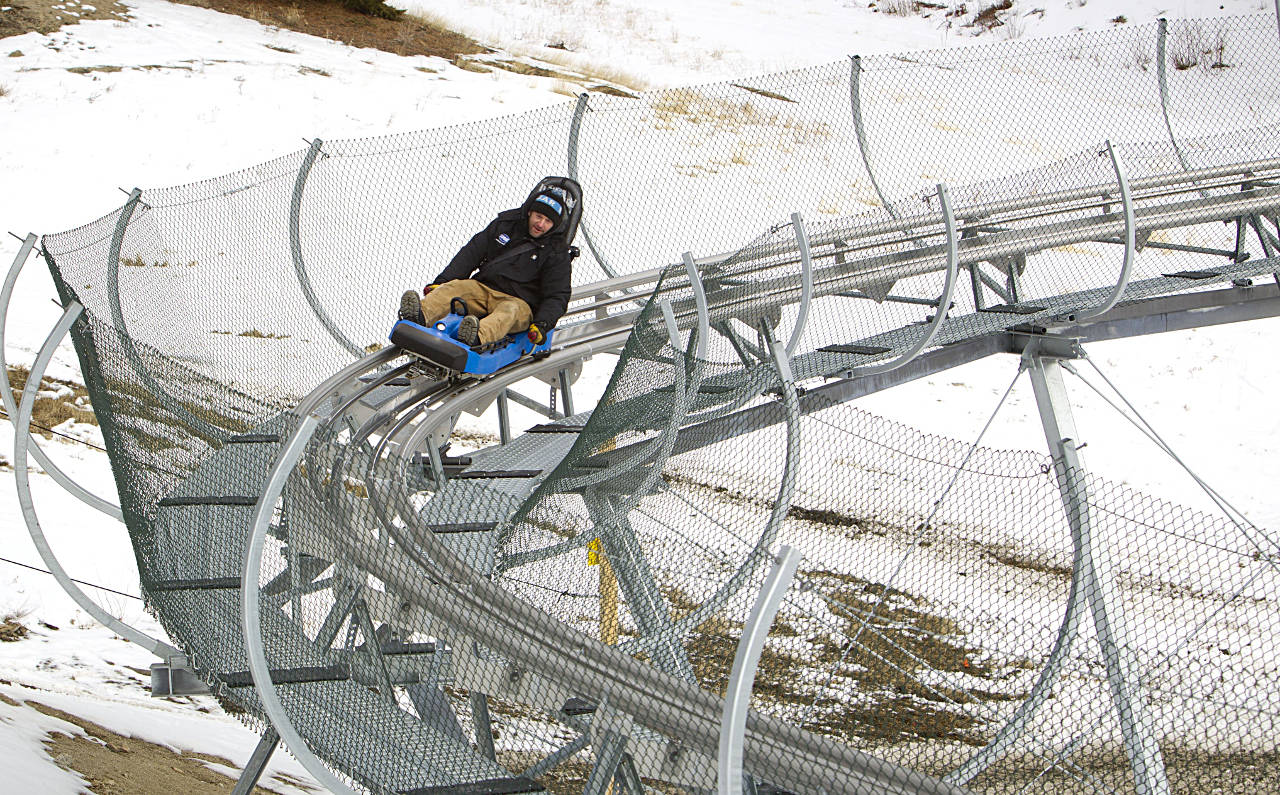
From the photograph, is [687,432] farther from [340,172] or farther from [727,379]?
[340,172]

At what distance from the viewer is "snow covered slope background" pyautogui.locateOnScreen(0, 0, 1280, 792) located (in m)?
8.70

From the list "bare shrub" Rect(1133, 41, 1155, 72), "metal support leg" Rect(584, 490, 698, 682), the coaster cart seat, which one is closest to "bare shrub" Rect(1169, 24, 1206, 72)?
"bare shrub" Rect(1133, 41, 1155, 72)

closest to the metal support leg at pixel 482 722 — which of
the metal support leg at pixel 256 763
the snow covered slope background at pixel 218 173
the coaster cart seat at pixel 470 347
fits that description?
the metal support leg at pixel 256 763

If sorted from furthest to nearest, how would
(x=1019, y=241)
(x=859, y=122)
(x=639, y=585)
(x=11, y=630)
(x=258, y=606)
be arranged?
1. (x=11, y=630)
2. (x=859, y=122)
3. (x=1019, y=241)
4. (x=639, y=585)
5. (x=258, y=606)

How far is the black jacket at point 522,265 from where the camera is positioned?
729 cm

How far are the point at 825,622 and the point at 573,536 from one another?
80 cm

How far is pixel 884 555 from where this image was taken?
4.32 metres

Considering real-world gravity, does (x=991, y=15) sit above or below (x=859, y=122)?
above

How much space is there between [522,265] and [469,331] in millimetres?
801

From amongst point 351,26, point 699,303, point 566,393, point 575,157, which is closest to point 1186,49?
point 575,157

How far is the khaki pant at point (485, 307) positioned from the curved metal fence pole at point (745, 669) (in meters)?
4.16

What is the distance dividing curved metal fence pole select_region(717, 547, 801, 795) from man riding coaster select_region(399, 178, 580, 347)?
171 inches

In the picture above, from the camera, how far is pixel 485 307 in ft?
24.4

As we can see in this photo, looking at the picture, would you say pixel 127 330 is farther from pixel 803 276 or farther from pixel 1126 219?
pixel 1126 219
